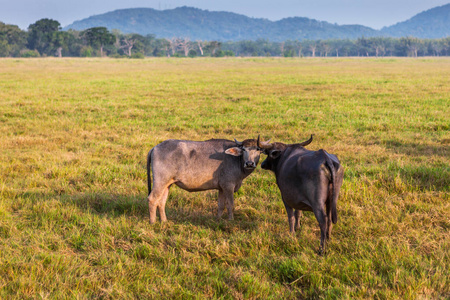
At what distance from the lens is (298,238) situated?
5.13m

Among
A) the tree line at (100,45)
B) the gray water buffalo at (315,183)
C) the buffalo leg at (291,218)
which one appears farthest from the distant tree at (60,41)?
the gray water buffalo at (315,183)

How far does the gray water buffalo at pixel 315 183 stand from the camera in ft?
14.8

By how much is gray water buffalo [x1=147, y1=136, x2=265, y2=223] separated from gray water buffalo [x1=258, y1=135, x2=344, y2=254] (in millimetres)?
720

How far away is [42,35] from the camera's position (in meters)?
126

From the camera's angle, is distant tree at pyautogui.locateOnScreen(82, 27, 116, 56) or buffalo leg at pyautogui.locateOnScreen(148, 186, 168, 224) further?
distant tree at pyautogui.locateOnScreen(82, 27, 116, 56)

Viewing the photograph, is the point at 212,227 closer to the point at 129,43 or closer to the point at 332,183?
the point at 332,183

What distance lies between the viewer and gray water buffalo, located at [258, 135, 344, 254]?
4496 mm

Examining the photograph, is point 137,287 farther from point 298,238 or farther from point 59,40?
point 59,40

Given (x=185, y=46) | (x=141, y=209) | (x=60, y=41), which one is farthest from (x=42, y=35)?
(x=141, y=209)

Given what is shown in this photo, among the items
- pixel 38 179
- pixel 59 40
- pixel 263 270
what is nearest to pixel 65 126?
pixel 38 179

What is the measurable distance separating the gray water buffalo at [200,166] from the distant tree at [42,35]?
138m

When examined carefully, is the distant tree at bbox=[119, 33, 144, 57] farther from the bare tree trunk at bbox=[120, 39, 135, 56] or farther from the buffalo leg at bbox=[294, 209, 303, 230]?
the buffalo leg at bbox=[294, 209, 303, 230]

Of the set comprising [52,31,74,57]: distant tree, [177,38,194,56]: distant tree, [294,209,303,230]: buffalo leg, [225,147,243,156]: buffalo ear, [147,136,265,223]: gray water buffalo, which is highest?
[177,38,194,56]: distant tree

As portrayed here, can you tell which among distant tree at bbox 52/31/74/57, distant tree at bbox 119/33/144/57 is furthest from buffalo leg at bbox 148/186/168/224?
distant tree at bbox 119/33/144/57
